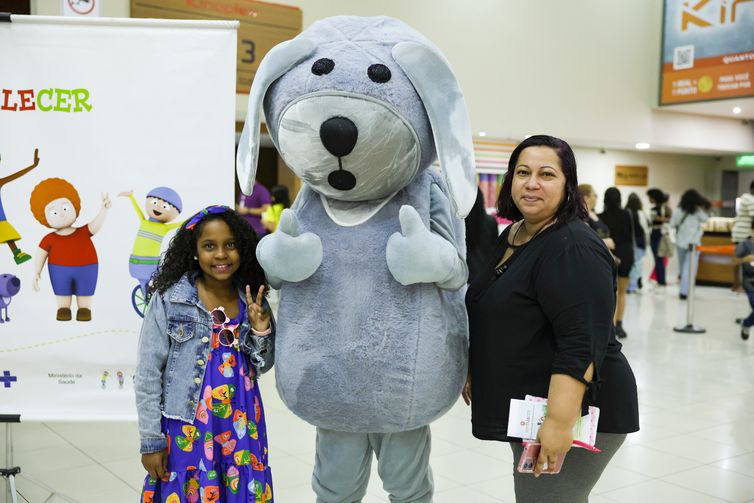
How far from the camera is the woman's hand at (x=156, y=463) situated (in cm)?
218

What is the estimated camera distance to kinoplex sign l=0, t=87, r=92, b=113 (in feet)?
9.02

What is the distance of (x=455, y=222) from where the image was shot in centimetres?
227

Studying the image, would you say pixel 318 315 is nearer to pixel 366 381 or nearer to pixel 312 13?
pixel 366 381

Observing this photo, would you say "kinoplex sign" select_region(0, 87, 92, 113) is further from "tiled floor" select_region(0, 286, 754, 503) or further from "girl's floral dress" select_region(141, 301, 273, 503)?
"tiled floor" select_region(0, 286, 754, 503)

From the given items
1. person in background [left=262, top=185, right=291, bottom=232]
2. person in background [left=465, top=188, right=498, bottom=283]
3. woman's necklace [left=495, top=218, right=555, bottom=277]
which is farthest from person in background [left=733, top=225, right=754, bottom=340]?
woman's necklace [left=495, top=218, right=555, bottom=277]

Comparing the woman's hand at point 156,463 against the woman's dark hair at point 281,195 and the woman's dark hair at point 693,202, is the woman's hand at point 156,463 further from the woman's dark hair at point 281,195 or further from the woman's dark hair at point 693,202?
the woman's dark hair at point 693,202

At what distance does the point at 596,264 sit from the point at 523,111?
10023 millimetres

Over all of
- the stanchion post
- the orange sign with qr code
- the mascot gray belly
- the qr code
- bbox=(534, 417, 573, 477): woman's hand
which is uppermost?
the qr code

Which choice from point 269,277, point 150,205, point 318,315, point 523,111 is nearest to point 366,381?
point 318,315

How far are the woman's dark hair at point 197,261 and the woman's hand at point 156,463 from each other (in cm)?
47

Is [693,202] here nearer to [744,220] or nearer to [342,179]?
[744,220]

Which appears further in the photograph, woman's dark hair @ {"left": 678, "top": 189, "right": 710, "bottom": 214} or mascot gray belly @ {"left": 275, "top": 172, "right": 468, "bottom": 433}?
woman's dark hair @ {"left": 678, "top": 189, "right": 710, "bottom": 214}

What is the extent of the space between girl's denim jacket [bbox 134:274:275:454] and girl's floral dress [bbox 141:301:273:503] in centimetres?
3

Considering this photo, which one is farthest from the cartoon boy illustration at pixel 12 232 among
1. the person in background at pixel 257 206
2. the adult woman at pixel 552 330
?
the person in background at pixel 257 206
